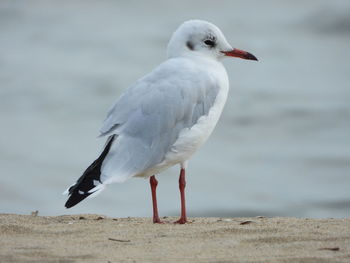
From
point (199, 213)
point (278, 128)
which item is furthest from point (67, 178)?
point (278, 128)

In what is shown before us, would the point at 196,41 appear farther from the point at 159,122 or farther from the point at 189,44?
the point at 159,122

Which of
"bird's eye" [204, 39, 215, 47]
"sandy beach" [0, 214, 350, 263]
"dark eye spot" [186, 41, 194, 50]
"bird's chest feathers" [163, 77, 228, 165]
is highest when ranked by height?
"bird's eye" [204, 39, 215, 47]

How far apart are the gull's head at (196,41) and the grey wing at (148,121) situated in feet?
1.61

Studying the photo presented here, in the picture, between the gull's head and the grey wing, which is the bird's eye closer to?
the gull's head

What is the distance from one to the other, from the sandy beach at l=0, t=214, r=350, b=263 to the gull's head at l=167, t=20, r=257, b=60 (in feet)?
4.51

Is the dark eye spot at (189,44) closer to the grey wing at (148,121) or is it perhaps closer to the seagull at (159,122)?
the seagull at (159,122)

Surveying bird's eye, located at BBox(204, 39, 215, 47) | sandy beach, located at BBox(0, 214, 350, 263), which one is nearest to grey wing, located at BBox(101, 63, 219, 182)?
sandy beach, located at BBox(0, 214, 350, 263)

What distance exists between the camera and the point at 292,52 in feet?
56.8

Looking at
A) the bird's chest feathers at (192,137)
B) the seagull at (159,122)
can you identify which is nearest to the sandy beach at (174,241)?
the seagull at (159,122)

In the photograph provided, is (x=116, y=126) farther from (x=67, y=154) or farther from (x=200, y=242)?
(x=67, y=154)

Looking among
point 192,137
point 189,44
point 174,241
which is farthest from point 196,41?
point 174,241

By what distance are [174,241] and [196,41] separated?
2033 mm

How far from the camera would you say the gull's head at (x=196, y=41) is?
684 cm

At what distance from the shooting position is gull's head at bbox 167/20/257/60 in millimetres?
6844
